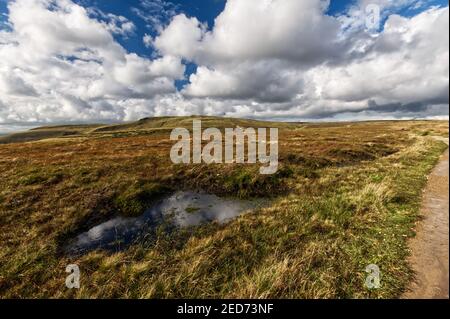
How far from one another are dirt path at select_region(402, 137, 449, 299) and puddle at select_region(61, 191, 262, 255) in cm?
791

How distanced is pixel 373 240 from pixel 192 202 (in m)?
10.3

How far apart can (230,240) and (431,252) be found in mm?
6946

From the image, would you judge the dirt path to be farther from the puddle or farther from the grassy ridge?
the puddle

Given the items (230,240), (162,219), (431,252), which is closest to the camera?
(431,252)

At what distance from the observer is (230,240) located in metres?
10.2

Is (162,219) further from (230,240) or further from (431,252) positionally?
(431,252)

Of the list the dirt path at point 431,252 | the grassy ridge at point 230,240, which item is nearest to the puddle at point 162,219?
the grassy ridge at point 230,240

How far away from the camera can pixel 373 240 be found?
29.8 ft

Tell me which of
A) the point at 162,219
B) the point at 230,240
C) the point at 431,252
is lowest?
the point at 162,219

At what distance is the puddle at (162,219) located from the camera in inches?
423

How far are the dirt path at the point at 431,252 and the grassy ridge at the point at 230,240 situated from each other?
1.14ft

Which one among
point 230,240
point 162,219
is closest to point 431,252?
point 230,240

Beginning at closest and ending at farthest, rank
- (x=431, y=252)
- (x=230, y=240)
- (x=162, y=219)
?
(x=431, y=252)
(x=230, y=240)
(x=162, y=219)

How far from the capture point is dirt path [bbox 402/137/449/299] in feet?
20.6
